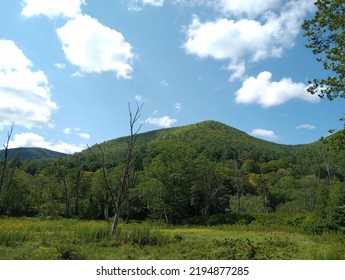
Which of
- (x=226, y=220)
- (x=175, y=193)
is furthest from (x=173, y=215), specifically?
(x=226, y=220)

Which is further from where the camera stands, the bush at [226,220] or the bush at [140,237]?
the bush at [226,220]

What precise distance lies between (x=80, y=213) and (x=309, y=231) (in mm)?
38409

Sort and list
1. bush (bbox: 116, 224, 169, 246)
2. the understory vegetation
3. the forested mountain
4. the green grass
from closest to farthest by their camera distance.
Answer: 1. the green grass
2. the understory vegetation
3. bush (bbox: 116, 224, 169, 246)
4. the forested mountain

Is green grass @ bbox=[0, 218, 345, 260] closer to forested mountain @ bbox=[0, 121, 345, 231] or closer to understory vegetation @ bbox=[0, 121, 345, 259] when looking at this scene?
understory vegetation @ bbox=[0, 121, 345, 259]

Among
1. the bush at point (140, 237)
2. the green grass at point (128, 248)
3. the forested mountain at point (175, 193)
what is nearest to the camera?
the green grass at point (128, 248)

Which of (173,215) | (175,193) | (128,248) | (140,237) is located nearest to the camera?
(128,248)

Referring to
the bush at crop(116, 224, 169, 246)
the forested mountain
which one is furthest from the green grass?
the forested mountain

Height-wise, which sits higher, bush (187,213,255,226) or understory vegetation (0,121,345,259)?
understory vegetation (0,121,345,259)

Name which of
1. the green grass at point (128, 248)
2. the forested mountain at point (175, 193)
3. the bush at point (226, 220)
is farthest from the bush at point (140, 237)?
the bush at point (226, 220)

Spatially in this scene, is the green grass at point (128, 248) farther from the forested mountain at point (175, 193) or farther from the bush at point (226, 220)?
the bush at point (226, 220)

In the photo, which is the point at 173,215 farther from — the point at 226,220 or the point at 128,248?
the point at 128,248

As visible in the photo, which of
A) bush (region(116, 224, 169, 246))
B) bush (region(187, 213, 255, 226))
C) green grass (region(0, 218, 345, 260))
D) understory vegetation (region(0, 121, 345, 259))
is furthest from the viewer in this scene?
bush (region(187, 213, 255, 226))
